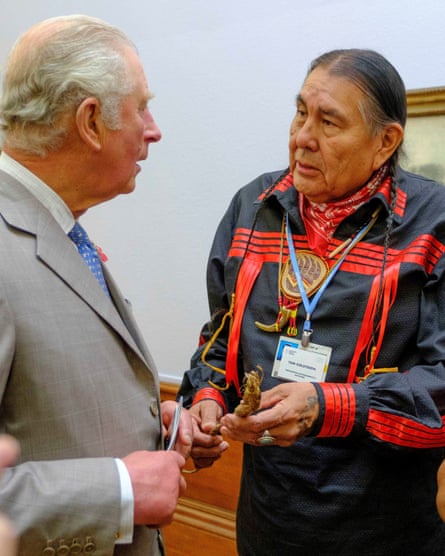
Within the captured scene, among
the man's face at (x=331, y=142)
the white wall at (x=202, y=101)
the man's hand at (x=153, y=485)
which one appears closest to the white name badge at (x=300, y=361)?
the man's face at (x=331, y=142)

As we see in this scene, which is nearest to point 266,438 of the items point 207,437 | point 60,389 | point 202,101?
point 207,437

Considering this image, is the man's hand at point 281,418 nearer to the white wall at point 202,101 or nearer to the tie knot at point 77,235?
the tie knot at point 77,235

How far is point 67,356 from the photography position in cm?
112

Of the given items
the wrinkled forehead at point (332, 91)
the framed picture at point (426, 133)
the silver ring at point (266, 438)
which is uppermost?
the wrinkled forehead at point (332, 91)

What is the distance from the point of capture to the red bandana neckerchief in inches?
64.2

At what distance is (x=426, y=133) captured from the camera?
2064 millimetres

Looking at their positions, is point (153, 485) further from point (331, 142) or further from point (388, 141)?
point (388, 141)

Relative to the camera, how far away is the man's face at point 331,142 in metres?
1.57

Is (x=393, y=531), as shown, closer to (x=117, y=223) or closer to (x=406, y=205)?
(x=406, y=205)

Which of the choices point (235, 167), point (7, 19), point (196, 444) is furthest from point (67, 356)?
point (7, 19)

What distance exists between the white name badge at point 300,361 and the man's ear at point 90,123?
2.31ft

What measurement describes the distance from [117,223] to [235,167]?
69 centimetres

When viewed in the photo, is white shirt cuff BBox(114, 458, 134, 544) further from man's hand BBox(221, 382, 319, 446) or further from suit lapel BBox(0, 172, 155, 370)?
man's hand BBox(221, 382, 319, 446)

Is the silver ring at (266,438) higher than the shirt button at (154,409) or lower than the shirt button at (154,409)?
lower
